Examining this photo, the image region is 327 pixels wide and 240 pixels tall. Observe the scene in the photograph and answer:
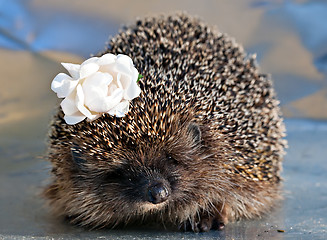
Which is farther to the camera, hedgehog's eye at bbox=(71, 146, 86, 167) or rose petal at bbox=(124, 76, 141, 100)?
hedgehog's eye at bbox=(71, 146, 86, 167)

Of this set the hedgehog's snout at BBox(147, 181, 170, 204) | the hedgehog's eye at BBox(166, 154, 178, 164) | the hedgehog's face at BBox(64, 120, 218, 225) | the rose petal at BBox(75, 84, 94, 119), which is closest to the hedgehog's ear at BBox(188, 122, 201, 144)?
the hedgehog's face at BBox(64, 120, 218, 225)

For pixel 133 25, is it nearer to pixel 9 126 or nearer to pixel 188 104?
pixel 188 104

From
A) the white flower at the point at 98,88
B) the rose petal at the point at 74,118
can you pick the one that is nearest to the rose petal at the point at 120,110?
the white flower at the point at 98,88

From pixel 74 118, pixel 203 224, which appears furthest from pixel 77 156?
pixel 203 224

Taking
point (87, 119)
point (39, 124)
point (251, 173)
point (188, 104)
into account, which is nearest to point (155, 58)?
point (188, 104)

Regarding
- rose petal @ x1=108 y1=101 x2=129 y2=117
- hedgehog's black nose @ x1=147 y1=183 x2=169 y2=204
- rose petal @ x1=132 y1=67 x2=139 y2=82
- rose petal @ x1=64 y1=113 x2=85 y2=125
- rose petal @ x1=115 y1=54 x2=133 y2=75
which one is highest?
rose petal @ x1=115 y1=54 x2=133 y2=75

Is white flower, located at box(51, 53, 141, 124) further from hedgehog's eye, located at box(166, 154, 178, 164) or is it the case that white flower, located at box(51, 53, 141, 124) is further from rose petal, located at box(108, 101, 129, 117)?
hedgehog's eye, located at box(166, 154, 178, 164)

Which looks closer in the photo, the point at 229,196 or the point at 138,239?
the point at 138,239
